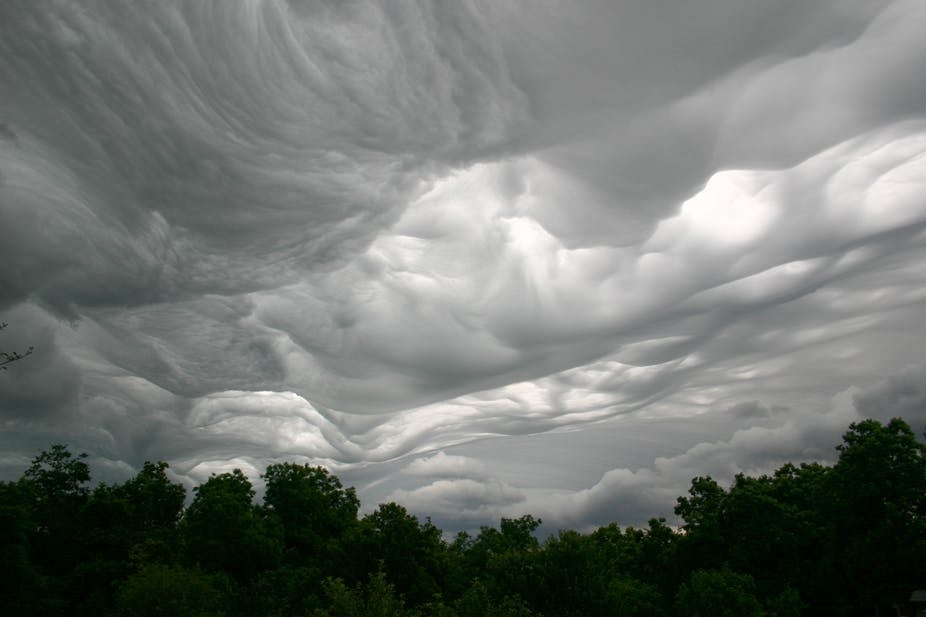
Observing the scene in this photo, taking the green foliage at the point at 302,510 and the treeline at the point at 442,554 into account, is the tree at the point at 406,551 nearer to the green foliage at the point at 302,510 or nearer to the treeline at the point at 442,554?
the treeline at the point at 442,554

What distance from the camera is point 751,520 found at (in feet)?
198

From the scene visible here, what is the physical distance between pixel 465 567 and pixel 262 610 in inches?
1297

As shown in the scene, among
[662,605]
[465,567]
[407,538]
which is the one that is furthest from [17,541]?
[662,605]

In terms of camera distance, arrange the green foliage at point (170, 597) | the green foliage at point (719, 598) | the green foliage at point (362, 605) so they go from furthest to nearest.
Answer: the green foliage at point (170, 597) → the green foliage at point (719, 598) → the green foliage at point (362, 605)

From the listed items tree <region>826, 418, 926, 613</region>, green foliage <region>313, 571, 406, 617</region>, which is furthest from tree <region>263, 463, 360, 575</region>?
tree <region>826, 418, 926, 613</region>

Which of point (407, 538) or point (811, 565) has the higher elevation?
point (407, 538)

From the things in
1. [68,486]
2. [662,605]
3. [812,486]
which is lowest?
[662,605]

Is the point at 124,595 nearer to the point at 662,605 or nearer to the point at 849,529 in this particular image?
the point at 662,605

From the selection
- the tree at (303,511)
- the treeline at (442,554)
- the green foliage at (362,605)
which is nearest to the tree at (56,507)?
the treeline at (442,554)

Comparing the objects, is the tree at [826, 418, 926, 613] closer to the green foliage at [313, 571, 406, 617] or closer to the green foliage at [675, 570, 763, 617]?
the green foliage at [675, 570, 763, 617]

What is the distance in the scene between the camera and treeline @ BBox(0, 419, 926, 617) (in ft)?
157

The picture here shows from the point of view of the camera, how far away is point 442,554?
6875 cm

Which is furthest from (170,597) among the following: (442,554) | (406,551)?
(442,554)

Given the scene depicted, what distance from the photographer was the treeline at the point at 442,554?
47875mm
